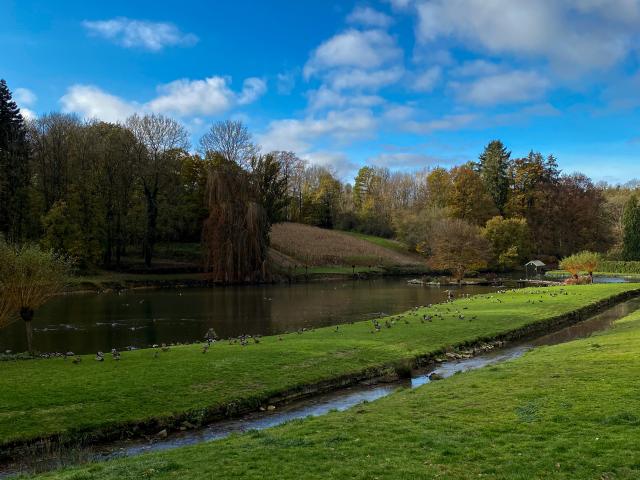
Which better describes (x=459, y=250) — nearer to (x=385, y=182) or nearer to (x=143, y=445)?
(x=143, y=445)

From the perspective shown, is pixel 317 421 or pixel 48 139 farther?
pixel 48 139

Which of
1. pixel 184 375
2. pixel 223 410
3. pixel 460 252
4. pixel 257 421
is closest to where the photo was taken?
pixel 257 421

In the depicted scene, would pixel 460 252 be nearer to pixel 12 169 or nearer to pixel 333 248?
pixel 333 248

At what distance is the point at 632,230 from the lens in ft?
280

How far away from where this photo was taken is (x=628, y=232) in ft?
281

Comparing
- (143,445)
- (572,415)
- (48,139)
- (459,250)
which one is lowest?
(143,445)

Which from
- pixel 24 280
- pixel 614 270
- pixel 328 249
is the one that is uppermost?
pixel 328 249

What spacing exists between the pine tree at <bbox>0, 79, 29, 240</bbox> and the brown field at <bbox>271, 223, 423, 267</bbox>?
38854 millimetres

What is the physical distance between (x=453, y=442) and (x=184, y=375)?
954 centimetres

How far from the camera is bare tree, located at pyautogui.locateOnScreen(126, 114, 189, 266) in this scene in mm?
68875

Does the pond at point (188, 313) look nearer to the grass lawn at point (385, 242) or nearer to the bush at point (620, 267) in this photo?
the bush at point (620, 267)

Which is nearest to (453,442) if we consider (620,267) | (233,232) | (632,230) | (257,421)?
(257,421)

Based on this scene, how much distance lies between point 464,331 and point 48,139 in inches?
2343

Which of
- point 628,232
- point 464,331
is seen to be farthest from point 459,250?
point 464,331
